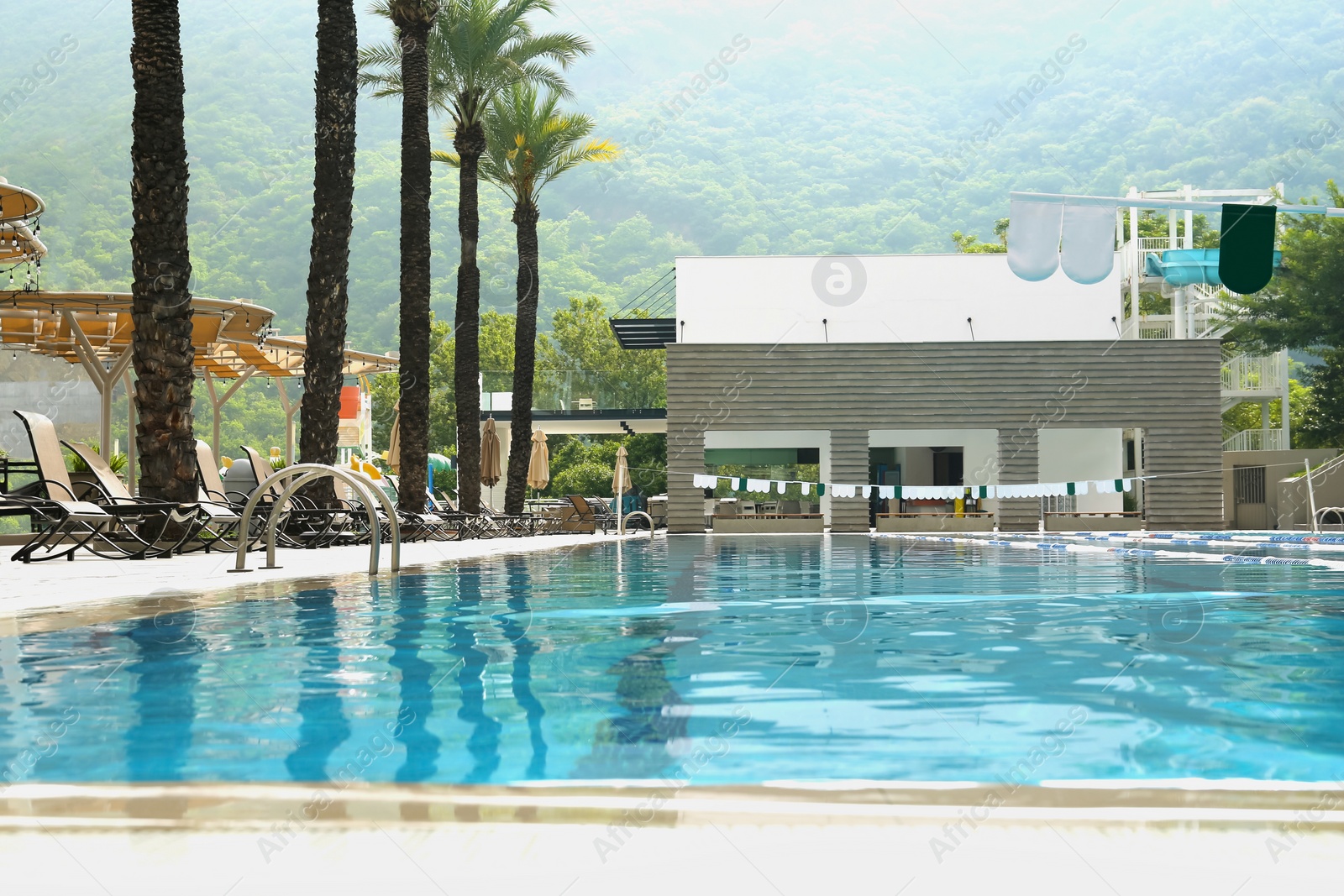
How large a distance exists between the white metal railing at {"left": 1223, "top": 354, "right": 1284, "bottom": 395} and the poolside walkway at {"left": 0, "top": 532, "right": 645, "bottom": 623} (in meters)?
29.8

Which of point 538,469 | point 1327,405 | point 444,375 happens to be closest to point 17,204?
point 538,469

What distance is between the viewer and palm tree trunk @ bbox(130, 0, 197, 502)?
10070 mm

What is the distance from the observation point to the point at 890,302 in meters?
30.5

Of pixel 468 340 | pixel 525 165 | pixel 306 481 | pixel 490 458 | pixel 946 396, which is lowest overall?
pixel 306 481

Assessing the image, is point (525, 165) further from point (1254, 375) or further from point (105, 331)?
point (1254, 375)

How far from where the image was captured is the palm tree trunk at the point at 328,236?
43.4 feet

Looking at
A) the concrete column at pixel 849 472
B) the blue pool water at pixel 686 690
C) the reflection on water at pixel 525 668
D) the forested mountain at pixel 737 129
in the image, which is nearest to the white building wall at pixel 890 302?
the concrete column at pixel 849 472

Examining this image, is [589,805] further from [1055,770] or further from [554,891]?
[1055,770]

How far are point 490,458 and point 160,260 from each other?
16.4 meters

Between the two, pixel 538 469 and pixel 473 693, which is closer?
pixel 473 693

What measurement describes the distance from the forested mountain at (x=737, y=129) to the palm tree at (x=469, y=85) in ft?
203

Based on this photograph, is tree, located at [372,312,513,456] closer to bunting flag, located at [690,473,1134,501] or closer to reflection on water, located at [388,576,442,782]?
bunting flag, located at [690,473,1134,501]

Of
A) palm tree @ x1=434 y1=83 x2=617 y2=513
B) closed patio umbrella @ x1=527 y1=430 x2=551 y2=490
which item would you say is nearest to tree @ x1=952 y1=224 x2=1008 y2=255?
closed patio umbrella @ x1=527 y1=430 x2=551 y2=490

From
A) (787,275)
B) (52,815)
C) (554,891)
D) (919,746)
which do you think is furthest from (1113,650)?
(787,275)
